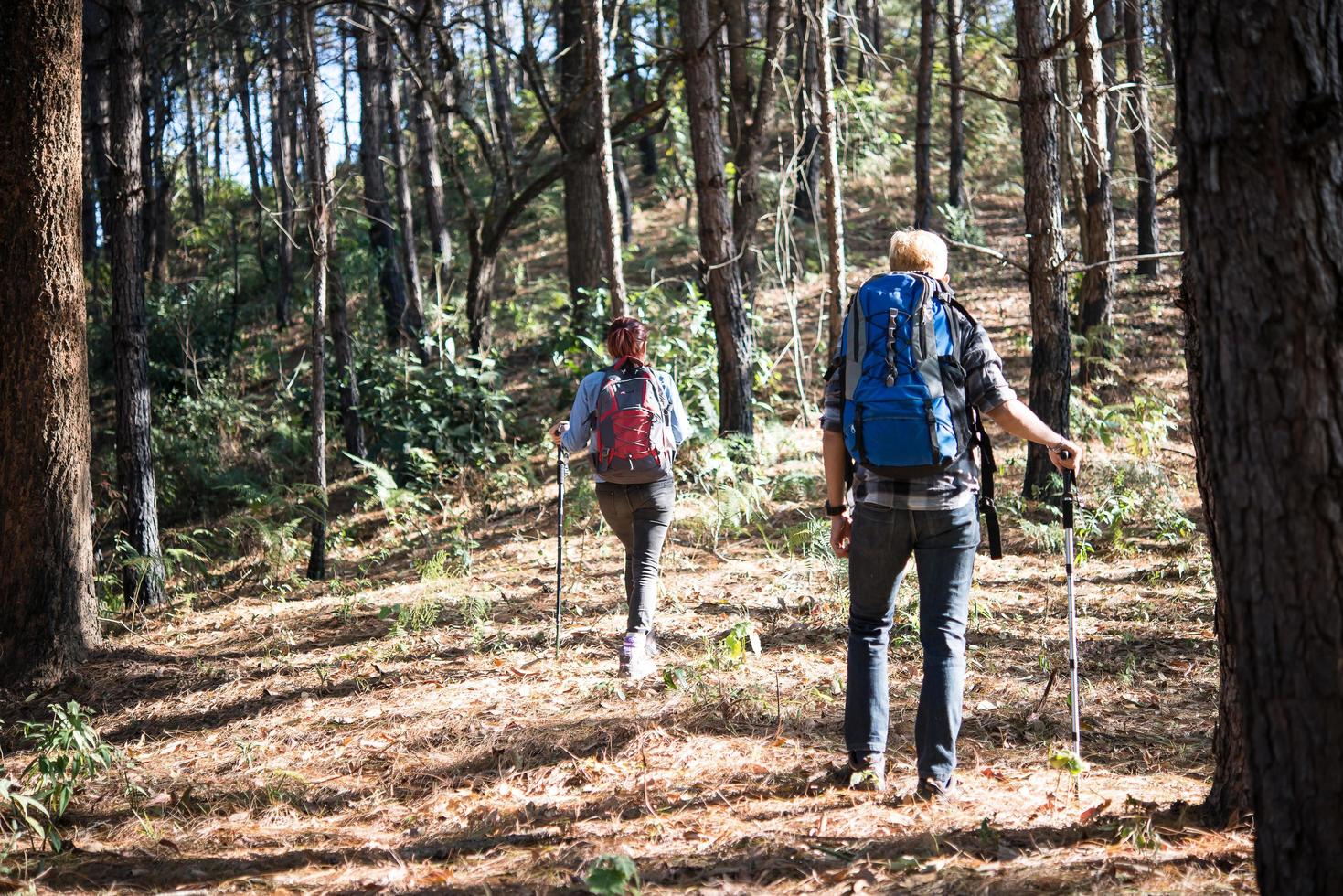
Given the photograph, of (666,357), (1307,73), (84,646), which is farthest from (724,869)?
(666,357)

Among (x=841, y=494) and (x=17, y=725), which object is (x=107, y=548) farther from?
(x=841, y=494)

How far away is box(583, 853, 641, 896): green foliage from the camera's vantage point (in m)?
3.50

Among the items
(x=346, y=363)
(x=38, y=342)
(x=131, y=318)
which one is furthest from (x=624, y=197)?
(x=38, y=342)

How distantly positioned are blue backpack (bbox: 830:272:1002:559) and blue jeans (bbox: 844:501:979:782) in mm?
164

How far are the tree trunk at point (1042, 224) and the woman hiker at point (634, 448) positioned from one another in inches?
175

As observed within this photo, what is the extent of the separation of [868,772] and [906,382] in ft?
5.36

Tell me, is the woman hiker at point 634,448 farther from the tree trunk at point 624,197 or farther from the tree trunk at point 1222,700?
the tree trunk at point 624,197

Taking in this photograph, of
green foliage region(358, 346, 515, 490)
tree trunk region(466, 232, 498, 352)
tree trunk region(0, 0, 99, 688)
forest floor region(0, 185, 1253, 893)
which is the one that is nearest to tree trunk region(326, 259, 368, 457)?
green foliage region(358, 346, 515, 490)

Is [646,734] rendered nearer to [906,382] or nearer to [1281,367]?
[906,382]

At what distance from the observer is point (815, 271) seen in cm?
2084

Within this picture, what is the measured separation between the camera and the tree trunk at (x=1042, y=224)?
881cm

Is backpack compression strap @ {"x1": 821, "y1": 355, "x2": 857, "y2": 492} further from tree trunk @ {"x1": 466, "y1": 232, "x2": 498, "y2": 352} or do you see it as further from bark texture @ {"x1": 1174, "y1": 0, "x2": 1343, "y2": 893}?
tree trunk @ {"x1": 466, "y1": 232, "x2": 498, "y2": 352}

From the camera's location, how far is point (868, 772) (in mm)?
4379

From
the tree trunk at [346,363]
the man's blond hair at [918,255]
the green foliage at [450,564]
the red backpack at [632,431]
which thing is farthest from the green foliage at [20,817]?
the tree trunk at [346,363]
